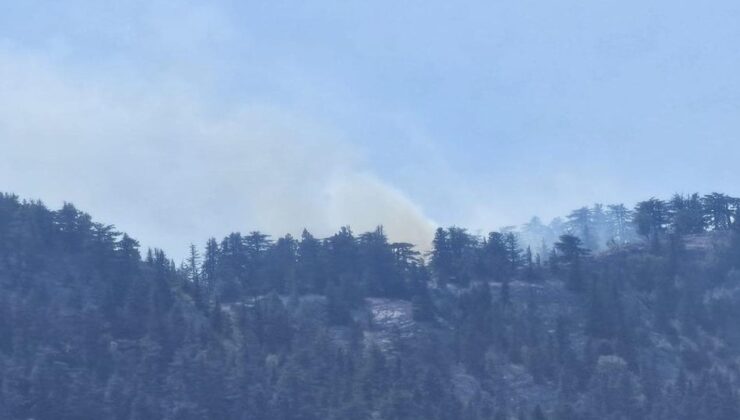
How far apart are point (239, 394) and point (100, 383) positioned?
14839 millimetres

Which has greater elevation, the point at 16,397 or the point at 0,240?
the point at 0,240

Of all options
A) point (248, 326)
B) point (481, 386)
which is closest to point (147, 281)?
point (248, 326)

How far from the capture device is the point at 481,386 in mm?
188500

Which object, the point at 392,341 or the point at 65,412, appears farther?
the point at 392,341

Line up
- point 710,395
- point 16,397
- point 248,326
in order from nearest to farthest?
point 16,397 → point 710,395 → point 248,326

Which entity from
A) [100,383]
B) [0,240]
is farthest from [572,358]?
[0,240]

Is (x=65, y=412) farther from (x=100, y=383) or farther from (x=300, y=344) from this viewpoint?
(x=300, y=344)

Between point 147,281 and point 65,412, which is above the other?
point 147,281

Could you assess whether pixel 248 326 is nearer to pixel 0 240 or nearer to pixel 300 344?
pixel 300 344

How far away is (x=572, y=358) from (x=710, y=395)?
19840 millimetres

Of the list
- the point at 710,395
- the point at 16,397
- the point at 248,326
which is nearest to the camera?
the point at 16,397

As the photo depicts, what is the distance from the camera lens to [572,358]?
193 metres

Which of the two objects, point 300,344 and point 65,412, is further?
point 300,344

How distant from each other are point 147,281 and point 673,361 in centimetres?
6360
